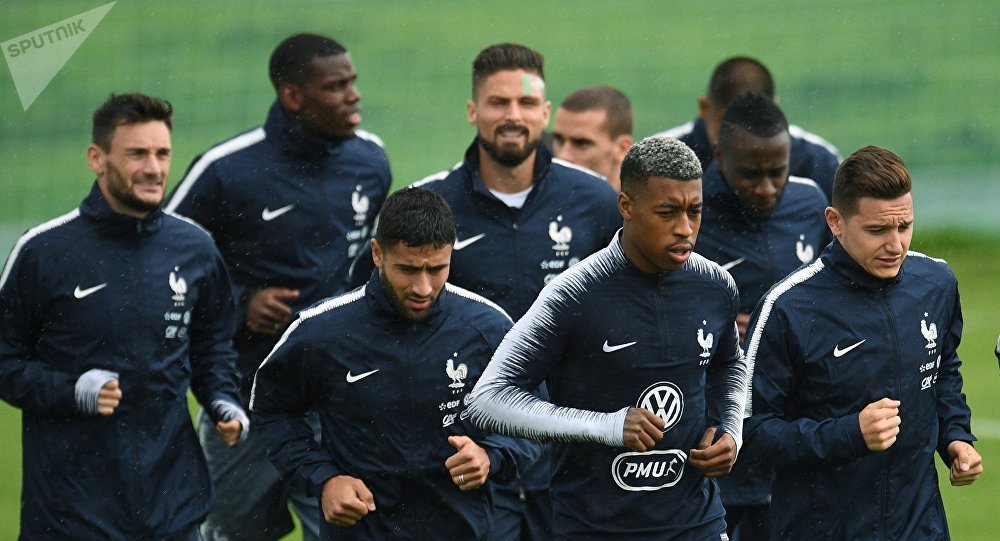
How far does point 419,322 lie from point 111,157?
1.68 metres

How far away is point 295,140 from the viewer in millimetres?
7957

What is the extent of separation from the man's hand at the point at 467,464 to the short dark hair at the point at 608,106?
3764 mm

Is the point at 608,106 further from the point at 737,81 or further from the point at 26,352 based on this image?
the point at 26,352

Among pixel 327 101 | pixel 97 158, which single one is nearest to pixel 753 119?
pixel 327 101

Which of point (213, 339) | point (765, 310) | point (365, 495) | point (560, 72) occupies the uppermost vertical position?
point (765, 310)

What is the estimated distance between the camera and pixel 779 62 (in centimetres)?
2091

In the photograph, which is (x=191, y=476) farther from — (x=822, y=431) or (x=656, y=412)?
(x=822, y=431)

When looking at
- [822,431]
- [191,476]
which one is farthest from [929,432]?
[191,476]

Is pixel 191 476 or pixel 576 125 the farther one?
pixel 576 125

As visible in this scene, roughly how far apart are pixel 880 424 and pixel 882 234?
29.0 inches

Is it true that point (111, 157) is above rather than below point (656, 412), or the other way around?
above

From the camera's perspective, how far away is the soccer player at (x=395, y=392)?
5.92m

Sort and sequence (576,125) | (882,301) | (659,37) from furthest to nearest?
1. (659,37)
2. (576,125)
3. (882,301)

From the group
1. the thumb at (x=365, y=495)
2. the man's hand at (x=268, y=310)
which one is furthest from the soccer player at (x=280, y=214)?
the thumb at (x=365, y=495)
